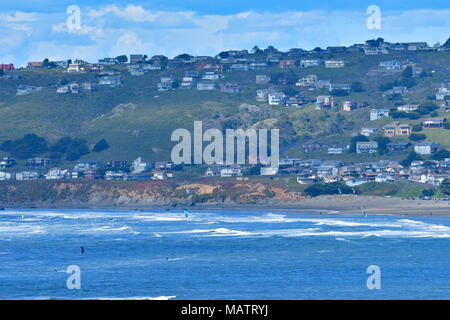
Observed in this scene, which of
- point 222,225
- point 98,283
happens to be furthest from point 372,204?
point 98,283

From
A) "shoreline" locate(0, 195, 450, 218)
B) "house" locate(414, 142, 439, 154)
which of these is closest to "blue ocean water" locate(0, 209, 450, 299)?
"shoreline" locate(0, 195, 450, 218)

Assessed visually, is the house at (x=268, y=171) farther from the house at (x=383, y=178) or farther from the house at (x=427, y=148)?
the house at (x=427, y=148)

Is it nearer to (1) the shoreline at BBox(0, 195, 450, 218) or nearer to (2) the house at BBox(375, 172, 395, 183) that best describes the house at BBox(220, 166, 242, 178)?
(1) the shoreline at BBox(0, 195, 450, 218)

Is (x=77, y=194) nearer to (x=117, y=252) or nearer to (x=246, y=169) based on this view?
(x=246, y=169)

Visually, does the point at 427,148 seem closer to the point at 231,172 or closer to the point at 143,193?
the point at 231,172

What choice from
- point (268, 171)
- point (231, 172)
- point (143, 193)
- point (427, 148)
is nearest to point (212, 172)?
point (231, 172)

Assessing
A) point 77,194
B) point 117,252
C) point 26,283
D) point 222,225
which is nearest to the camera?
point 26,283

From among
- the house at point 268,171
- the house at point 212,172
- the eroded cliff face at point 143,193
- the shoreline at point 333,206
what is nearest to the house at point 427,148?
the house at point 268,171
